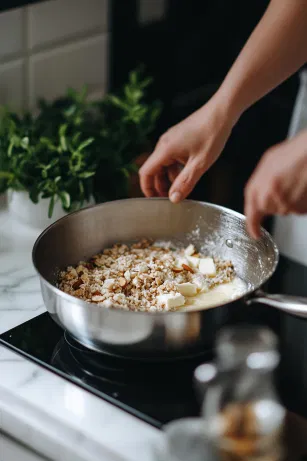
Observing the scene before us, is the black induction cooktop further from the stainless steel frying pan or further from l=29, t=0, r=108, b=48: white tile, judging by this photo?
Answer: l=29, t=0, r=108, b=48: white tile

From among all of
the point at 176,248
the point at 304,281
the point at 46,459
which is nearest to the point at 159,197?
the point at 176,248

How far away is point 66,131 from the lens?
1.49 m

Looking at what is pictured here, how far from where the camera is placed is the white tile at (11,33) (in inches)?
61.8

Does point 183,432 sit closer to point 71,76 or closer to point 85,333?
point 85,333

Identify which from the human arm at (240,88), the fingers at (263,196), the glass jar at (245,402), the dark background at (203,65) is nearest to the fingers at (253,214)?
the fingers at (263,196)

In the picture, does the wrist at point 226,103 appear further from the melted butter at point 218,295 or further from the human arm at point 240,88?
the melted butter at point 218,295

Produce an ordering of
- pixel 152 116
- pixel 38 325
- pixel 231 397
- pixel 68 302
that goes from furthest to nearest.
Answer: pixel 152 116 → pixel 38 325 → pixel 68 302 → pixel 231 397

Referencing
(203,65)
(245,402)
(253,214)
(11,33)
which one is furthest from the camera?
(203,65)

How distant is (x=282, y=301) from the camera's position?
3.32 feet

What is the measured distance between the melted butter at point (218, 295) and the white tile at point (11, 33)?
2.45 feet

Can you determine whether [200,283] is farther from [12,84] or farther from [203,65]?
[203,65]

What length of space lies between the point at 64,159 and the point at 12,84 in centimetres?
36

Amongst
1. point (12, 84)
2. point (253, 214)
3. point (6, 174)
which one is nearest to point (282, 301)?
point (253, 214)

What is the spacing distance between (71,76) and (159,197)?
0.63 metres
